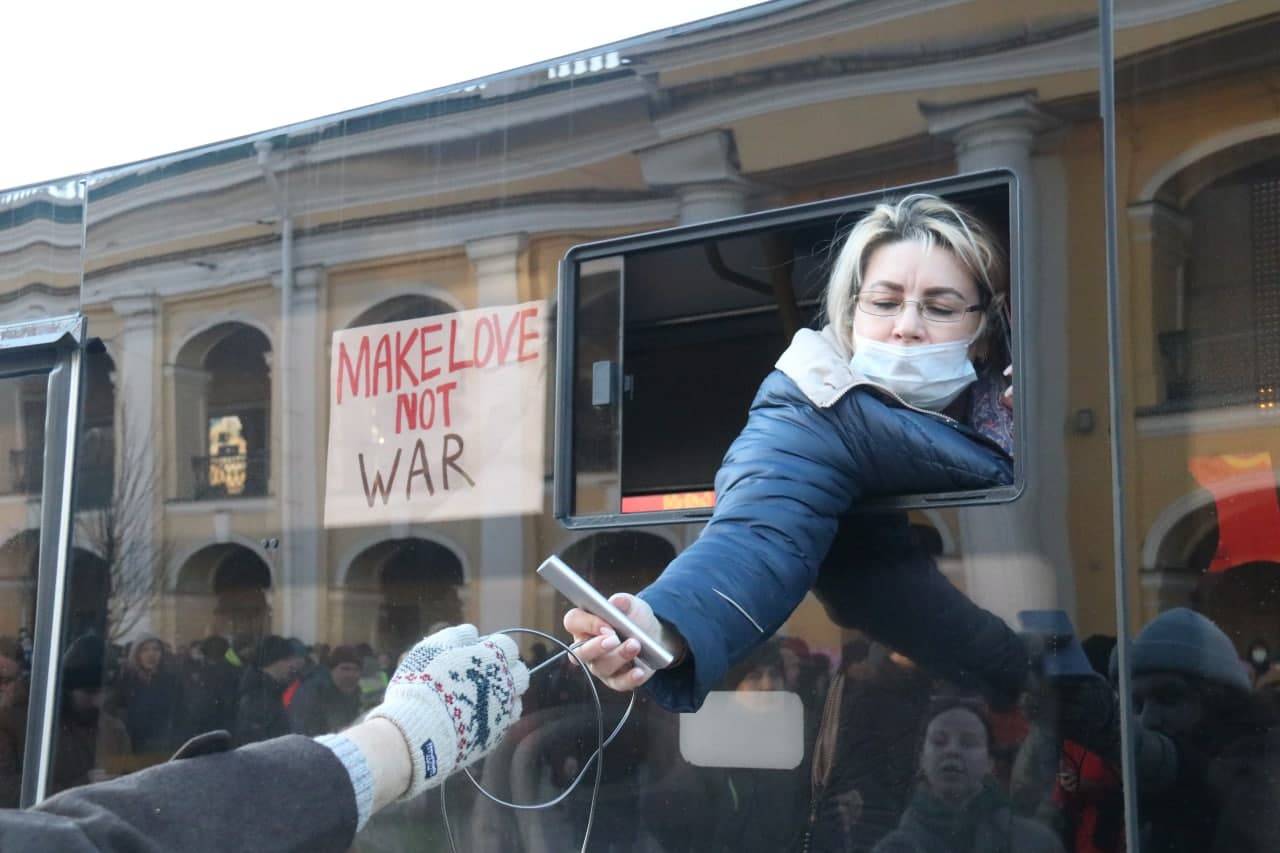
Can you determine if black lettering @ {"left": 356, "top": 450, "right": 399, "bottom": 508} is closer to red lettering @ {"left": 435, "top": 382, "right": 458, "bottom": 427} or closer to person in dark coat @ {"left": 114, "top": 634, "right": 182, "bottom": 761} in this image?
red lettering @ {"left": 435, "top": 382, "right": 458, "bottom": 427}

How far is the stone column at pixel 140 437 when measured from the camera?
12.1 feet

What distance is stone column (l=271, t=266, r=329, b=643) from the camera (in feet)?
11.1

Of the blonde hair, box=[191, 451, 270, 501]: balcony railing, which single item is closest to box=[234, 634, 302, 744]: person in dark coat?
box=[191, 451, 270, 501]: balcony railing

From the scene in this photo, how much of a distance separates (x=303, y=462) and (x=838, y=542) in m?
1.30

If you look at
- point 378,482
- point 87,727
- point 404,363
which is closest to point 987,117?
Result: point 404,363

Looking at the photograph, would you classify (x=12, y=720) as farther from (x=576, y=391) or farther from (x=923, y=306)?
(x=923, y=306)

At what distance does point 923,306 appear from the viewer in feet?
8.81

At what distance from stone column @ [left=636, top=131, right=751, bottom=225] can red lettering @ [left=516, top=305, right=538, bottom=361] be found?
1.13ft

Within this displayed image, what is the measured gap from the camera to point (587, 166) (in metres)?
3.08

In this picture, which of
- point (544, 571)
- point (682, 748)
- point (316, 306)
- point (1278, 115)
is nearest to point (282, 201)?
point (316, 306)

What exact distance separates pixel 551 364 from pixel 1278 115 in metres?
1.35

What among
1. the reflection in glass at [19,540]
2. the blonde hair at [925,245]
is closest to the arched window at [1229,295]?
the blonde hair at [925,245]

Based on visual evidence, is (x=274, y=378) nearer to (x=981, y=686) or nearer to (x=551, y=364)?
(x=551, y=364)

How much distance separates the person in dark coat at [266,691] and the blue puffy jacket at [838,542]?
1140mm
